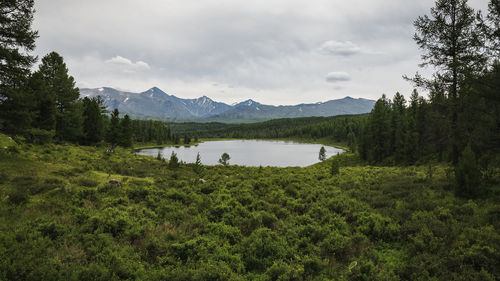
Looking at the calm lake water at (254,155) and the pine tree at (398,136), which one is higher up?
the pine tree at (398,136)

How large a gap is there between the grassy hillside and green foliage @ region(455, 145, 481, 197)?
0.66 m

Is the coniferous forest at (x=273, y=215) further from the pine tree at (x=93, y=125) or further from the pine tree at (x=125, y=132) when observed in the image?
the pine tree at (x=93, y=125)

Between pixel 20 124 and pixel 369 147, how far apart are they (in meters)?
59.9

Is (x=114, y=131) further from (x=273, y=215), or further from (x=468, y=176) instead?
(x=468, y=176)

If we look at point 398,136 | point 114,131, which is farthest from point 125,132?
point 398,136

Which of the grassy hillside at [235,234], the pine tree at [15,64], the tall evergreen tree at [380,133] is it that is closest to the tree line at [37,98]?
the pine tree at [15,64]

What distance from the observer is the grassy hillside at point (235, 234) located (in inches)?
255

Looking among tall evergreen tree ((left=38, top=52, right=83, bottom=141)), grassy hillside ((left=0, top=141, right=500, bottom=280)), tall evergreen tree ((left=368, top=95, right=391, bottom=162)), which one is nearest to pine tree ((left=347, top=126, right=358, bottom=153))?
tall evergreen tree ((left=368, top=95, right=391, bottom=162))

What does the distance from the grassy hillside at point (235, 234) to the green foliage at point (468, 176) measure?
659 millimetres

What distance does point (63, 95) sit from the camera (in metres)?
36.5

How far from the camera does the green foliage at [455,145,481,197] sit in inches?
442

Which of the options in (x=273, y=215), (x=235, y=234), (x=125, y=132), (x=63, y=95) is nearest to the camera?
(x=235, y=234)

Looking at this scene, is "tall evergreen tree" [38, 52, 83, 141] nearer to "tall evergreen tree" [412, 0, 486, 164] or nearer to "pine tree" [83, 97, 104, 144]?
"pine tree" [83, 97, 104, 144]

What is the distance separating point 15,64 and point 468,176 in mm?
27592
